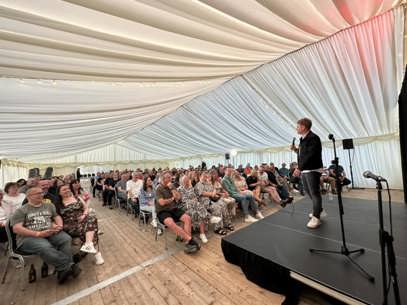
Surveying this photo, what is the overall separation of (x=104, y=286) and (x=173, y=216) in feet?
3.89

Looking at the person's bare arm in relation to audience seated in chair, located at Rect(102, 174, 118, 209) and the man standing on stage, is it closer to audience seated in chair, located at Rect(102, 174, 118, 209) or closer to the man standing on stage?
the man standing on stage

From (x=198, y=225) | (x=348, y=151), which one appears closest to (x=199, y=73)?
(x=198, y=225)

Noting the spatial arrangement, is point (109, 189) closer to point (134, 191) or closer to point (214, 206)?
point (134, 191)

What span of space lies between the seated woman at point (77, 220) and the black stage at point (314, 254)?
6.17ft

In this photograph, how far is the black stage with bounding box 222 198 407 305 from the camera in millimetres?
1479

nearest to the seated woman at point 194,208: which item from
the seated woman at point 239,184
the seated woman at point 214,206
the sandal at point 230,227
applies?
the seated woman at point 214,206

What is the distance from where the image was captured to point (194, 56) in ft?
6.97

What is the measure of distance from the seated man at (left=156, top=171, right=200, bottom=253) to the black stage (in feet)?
1.81

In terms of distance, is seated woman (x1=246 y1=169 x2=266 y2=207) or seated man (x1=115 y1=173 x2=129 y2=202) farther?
seated man (x1=115 y1=173 x2=129 y2=202)

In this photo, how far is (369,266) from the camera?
166cm

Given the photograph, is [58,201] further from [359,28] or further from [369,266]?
[359,28]

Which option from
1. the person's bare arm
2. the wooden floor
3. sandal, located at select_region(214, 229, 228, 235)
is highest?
the person's bare arm

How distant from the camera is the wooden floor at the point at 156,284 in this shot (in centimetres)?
177

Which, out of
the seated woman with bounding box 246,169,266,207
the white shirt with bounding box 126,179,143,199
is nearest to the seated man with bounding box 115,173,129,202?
the white shirt with bounding box 126,179,143,199
